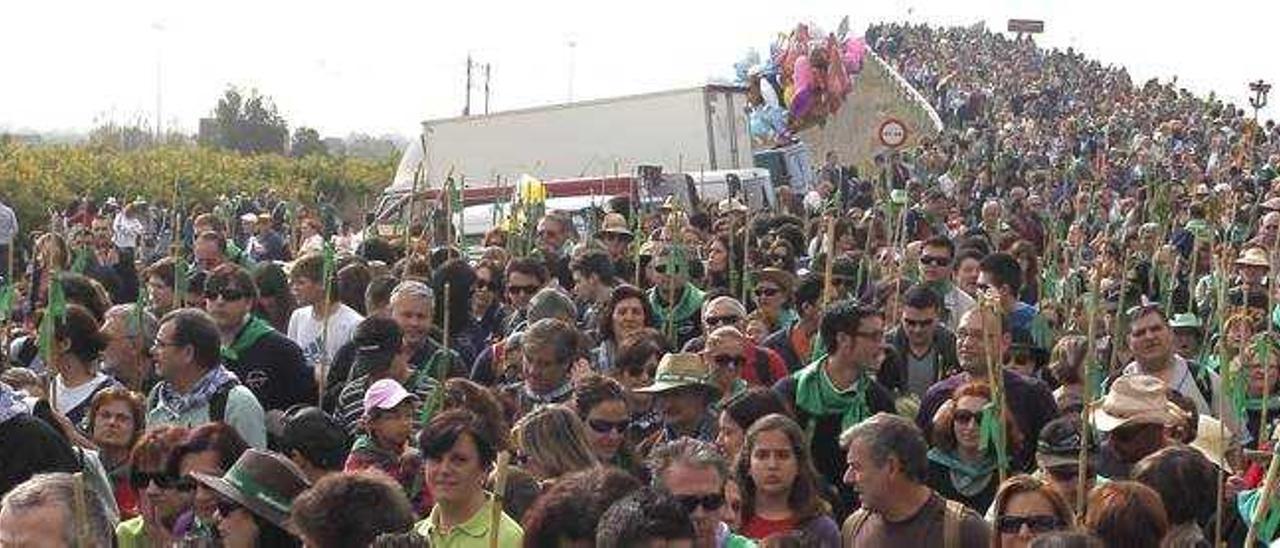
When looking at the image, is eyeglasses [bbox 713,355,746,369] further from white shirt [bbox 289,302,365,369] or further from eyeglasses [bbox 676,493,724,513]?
eyeglasses [bbox 676,493,724,513]

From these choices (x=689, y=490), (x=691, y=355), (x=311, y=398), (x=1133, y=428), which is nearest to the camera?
(x=689, y=490)

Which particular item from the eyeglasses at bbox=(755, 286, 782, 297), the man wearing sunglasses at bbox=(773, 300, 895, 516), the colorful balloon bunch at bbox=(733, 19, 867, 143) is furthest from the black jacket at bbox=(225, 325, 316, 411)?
the colorful balloon bunch at bbox=(733, 19, 867, 143)

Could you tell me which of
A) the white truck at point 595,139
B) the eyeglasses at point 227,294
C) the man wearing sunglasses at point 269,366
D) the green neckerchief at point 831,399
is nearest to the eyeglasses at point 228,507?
the green neckerchief at point 831,399

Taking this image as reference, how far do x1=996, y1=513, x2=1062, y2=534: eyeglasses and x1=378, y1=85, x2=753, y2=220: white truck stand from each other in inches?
780

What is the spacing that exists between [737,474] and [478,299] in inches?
189

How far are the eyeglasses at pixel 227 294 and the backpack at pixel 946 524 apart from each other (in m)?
3.60

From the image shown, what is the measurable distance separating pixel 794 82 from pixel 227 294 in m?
19.1

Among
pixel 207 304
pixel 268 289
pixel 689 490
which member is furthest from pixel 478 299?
pixel 689 490

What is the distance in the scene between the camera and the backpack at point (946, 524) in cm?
706

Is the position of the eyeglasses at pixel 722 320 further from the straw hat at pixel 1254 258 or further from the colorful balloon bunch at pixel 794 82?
the colorful balloon bunch at pixel 794 82

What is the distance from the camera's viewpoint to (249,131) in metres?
71.0

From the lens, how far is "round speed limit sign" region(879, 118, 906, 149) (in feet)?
73.3

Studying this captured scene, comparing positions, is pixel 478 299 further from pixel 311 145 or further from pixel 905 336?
pixel 311 145

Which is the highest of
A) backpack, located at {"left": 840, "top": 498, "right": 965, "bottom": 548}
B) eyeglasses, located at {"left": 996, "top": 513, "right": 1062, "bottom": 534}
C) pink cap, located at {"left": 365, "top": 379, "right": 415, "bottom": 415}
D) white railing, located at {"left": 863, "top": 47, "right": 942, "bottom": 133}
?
white railing, located at {"left": 863, "top": 47, "right": 942, "bottom": 133}
